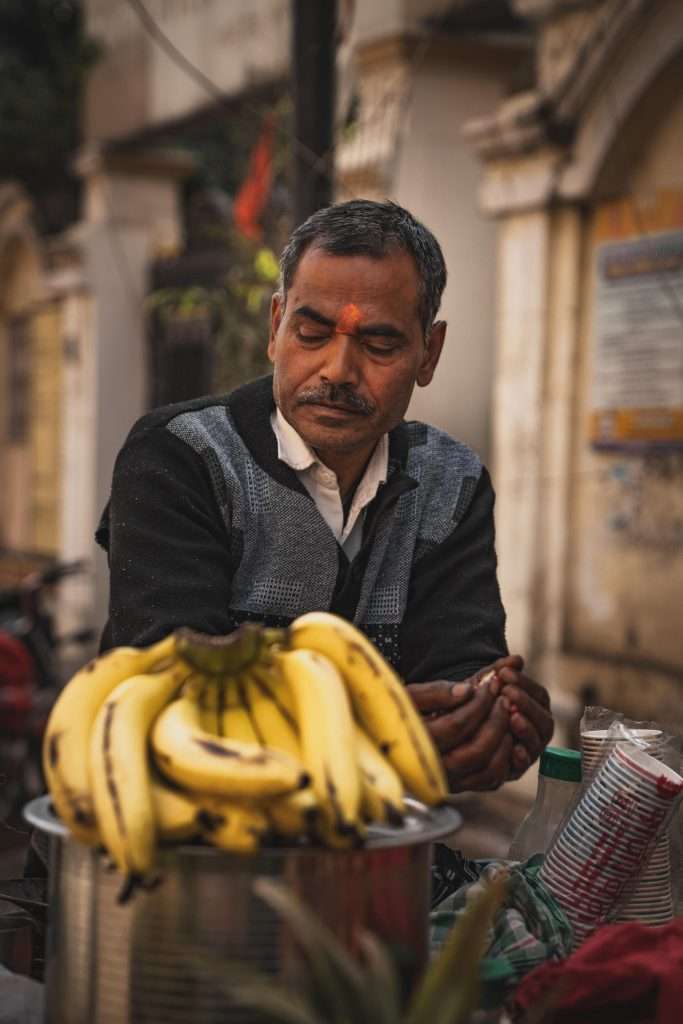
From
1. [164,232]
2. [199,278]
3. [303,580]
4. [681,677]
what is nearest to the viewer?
[303,580]

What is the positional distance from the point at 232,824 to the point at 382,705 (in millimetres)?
257

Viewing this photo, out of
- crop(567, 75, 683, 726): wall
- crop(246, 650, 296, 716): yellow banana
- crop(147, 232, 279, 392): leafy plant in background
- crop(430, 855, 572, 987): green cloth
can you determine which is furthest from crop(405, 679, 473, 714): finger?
crop(147, 232, 279, 392): leafy plant in background

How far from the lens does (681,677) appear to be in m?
6.09

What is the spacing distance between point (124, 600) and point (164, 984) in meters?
0.94

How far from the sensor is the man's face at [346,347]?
2395mm

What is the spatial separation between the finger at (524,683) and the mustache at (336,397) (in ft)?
1.59

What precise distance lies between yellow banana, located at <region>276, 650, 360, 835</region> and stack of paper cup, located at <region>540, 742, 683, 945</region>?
0.47m

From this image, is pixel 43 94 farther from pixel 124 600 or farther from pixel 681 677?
pixel 124 600

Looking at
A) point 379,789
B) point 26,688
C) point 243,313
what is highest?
point 243,313

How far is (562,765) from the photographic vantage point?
2248 mm

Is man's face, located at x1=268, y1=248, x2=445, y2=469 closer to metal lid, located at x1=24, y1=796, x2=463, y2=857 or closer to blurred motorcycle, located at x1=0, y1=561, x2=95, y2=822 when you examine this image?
metal lid, located at x1=24, y1=796, x2=463, y2=857

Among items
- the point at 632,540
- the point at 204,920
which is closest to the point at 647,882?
the point at 204,920

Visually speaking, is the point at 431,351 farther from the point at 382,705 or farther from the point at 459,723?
the point at 382,705

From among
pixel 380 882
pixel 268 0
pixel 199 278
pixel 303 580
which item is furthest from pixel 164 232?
pixel 380 882
